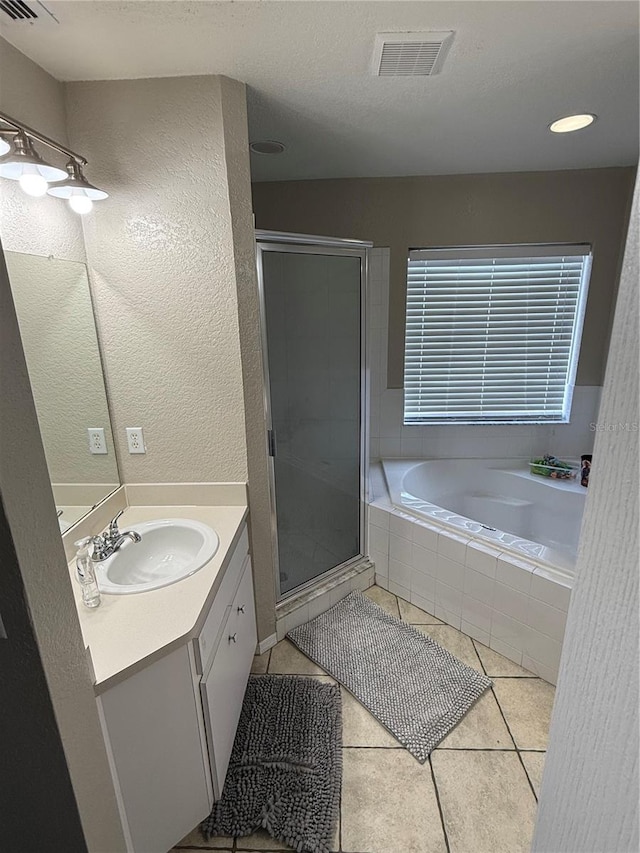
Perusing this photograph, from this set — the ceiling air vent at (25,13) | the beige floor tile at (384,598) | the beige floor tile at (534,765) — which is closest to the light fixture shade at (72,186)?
the ceiling air vent at (25,13)

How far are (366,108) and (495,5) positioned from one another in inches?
25.1

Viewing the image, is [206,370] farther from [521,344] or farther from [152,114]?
[521,344]

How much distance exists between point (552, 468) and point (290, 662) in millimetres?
2036

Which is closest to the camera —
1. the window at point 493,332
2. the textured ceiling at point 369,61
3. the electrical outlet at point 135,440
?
the textured ceiling at point 369,61

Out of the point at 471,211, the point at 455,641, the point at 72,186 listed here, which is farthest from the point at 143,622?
the point at 471,211

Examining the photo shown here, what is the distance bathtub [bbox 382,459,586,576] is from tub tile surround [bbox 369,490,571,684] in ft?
0.58

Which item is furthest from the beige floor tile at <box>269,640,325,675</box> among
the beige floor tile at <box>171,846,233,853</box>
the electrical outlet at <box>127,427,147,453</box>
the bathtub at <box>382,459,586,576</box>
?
the electrical outlet at <box>127,427,147,453</box>

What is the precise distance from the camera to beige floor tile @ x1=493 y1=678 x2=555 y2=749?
164 cm

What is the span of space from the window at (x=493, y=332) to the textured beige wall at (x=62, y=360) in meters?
1.98

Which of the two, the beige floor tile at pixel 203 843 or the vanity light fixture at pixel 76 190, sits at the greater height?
the vanity light fixture at pixel 76 190

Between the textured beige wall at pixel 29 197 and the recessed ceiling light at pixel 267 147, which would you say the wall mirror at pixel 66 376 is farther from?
the recessed ceiling light at pixel 267 147

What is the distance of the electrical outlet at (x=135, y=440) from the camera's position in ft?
5.77

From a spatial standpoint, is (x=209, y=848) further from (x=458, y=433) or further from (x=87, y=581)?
(x=458, y=433)

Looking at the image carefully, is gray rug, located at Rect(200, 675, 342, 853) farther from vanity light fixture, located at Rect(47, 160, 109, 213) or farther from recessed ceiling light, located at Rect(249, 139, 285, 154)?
recessed ceiling light, located at Rect(249, 139, 285, 154)
